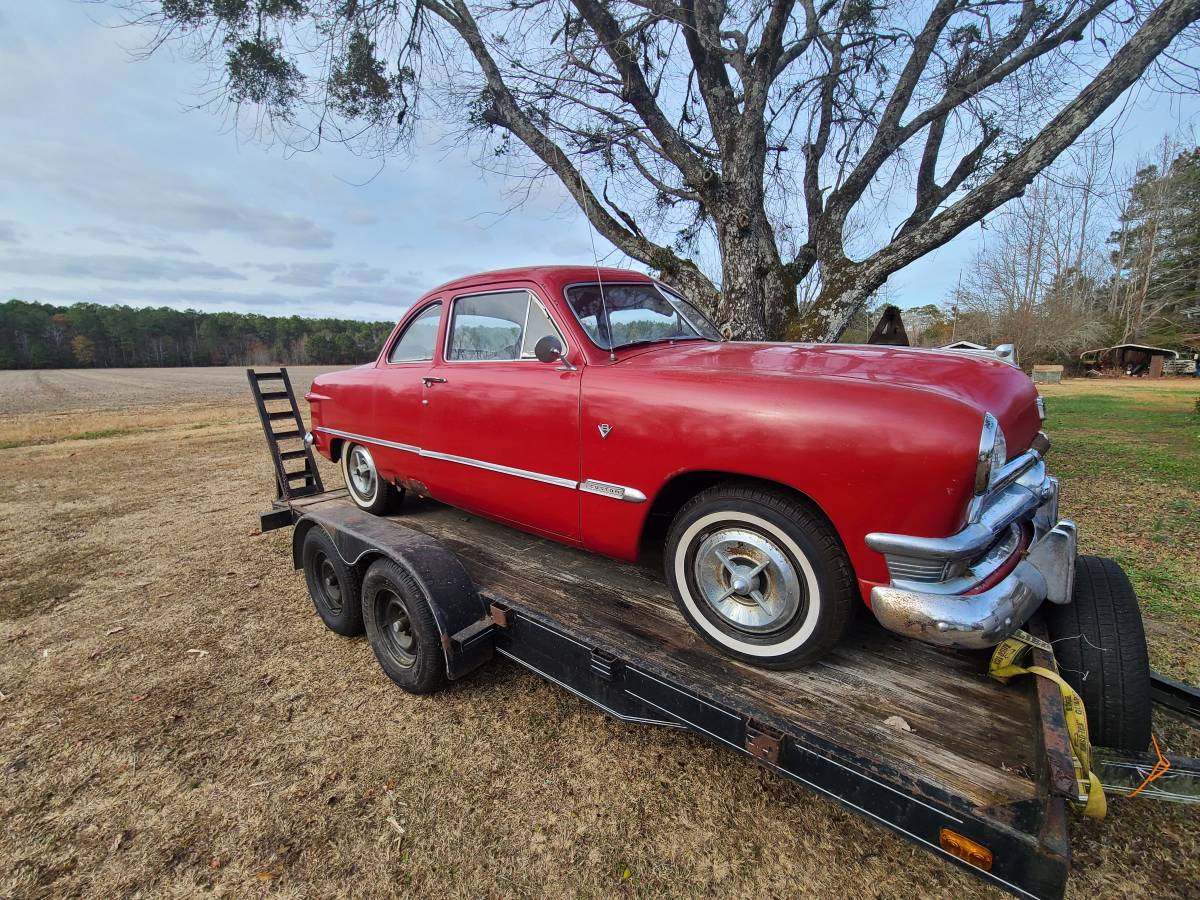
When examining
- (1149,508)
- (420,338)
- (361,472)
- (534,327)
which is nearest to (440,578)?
(534,327)

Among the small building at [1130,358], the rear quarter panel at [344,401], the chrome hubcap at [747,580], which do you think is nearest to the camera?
the chrome hubcap at [747,580]

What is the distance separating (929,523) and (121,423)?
19148 millimetres

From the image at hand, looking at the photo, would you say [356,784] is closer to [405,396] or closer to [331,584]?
[331,584]

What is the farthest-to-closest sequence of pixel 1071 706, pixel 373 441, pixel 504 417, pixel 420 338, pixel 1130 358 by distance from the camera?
pixel 1130 358
pixel 373 441
pixel 420 338
pixel 504 417
pixel 1071 706

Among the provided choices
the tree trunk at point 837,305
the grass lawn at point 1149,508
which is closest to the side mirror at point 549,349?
the grass lawn at point 1149,508

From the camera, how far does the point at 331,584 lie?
11.7ft

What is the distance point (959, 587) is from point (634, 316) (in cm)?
221

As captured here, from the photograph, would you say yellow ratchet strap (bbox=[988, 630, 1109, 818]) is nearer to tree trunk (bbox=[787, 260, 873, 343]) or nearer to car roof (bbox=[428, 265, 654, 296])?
car roof (bbox=[428, 265, 654, 296])

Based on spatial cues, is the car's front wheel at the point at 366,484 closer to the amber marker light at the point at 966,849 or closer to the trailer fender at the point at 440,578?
the trailer fender at the point at 440,578

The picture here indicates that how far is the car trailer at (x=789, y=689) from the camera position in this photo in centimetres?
146

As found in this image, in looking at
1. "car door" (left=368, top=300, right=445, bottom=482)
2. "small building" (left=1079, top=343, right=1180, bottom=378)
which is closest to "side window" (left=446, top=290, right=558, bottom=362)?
"car door" (left=368, top=300, right=445, bottom=482)

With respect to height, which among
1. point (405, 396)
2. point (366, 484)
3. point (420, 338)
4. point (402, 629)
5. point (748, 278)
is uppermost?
point (748, 278)

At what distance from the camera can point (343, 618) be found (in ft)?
11.2

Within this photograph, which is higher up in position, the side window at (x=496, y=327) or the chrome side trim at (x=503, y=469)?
the side window at (x=496, y=327)
